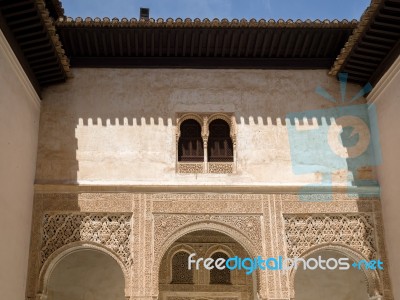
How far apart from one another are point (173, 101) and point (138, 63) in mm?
797

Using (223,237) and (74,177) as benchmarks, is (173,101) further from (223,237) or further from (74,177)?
(223,237)

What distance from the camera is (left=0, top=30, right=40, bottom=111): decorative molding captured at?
21.7ft

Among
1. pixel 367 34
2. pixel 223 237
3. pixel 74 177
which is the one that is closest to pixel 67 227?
pixel 74 177

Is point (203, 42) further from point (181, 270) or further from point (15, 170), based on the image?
point (181, 270)

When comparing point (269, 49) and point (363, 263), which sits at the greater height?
point (269, 49)

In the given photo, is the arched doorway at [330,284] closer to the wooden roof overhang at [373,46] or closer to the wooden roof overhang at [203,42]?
the wooden roof overhang at [373,46]

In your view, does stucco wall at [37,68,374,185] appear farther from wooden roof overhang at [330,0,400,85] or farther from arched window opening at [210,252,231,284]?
arched window opening at [210,252,231,284]

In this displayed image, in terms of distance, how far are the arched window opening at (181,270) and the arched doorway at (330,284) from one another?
1.85 metres

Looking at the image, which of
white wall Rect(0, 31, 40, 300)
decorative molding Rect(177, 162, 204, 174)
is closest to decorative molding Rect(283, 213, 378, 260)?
decorative molding Rect(177, 162, 204, 174)

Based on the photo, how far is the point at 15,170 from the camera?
701cm

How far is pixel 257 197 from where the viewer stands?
7.83 meters

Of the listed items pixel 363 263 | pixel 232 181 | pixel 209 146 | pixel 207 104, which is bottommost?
pixel 363 263

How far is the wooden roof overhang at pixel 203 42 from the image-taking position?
783cm

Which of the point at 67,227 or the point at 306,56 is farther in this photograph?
the point at 306,56
